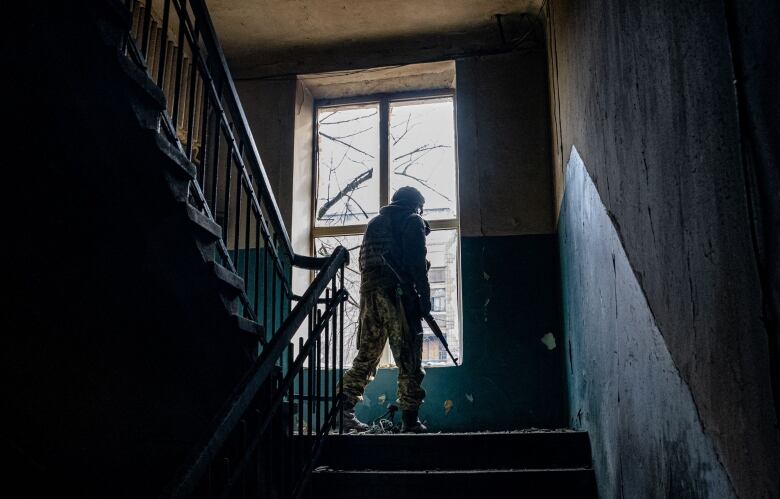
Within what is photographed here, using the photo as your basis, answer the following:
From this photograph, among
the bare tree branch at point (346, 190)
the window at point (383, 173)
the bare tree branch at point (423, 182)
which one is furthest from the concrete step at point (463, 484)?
the bare tree branch at point (346, 190)

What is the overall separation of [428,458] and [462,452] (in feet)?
0.55

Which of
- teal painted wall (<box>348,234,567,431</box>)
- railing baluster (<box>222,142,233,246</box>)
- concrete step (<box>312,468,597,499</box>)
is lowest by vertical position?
concrete step (<box>312,468,597,499</box>)

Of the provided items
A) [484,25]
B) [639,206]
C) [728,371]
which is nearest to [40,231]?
[639,206]

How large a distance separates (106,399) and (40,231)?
104 cm

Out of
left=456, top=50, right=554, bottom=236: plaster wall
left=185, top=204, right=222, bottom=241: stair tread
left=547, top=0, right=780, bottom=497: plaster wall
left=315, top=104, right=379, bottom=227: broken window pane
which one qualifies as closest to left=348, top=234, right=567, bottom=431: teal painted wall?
left=456, top=50, right=554, bottom=236: plaster wall

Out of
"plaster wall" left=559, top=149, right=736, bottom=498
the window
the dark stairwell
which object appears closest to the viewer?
the dark stairwell

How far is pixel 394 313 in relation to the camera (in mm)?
4246

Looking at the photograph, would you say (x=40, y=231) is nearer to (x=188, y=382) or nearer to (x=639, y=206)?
(x=188, y=382)

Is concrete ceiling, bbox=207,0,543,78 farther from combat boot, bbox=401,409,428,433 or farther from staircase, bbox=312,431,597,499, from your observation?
staircase, bbox=312,431,597,499

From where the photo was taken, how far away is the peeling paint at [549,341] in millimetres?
5055

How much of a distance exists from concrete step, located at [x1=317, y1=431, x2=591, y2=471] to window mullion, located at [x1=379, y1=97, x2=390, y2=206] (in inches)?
123

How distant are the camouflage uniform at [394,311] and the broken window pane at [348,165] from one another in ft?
5.34

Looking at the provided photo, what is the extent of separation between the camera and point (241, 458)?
211 centimetres

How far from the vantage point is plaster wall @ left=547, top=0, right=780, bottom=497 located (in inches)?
43.4
